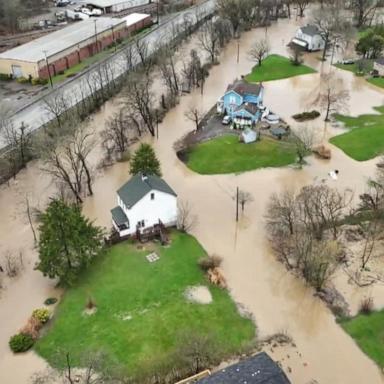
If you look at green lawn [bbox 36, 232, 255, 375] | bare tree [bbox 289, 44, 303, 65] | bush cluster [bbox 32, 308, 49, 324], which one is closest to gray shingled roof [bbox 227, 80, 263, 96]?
bare tree [bbox 289, 44, 303, 65]

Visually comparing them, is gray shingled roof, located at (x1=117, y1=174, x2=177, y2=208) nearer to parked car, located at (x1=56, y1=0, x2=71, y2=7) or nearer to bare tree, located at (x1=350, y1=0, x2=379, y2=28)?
bare tree, located at (x1=350, y1=0, x2=379, y2=28)

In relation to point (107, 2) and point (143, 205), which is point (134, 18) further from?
point (143, 205)

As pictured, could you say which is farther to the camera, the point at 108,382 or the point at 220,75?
the point at 220,75

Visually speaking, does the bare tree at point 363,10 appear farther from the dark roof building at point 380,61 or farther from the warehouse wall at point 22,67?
the warehouse wall at point 22,67

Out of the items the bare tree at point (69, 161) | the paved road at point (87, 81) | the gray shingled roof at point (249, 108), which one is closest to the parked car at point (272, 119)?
the gray shingled roof at point (249, 108)

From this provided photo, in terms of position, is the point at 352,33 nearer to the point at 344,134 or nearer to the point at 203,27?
the point at 203,27

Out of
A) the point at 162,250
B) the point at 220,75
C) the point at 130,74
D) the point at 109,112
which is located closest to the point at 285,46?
the point at 220,75

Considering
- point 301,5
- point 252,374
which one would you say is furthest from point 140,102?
point 301,5
